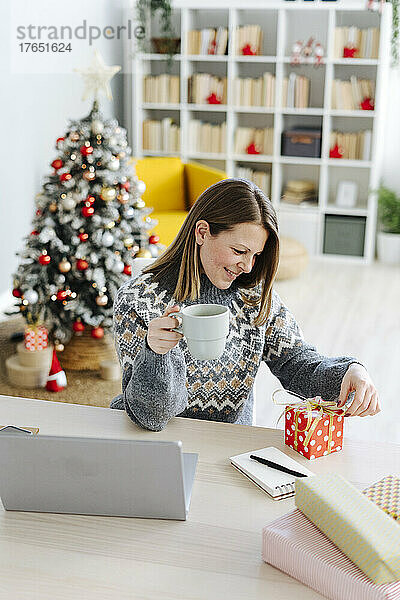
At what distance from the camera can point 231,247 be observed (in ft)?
5.29

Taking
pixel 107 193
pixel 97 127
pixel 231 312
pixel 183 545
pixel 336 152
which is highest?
pixel 97 127

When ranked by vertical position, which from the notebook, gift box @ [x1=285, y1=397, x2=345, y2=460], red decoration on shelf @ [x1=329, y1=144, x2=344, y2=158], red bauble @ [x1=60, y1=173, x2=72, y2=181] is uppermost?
red decoration on shelf @ [x1=329, y1=144, x2=344, y2=158]

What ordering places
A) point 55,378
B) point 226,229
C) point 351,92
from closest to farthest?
point 226,229 → point 55,378 → point 351,92

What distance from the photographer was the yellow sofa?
4.76 meters

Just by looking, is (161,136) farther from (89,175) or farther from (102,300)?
(102,300)

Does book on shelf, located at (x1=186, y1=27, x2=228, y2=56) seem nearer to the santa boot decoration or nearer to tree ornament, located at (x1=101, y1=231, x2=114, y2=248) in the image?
tree ornament, located at (x1=101, y1=231, x2=114, y2=248)

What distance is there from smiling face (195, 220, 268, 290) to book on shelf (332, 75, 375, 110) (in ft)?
13.0

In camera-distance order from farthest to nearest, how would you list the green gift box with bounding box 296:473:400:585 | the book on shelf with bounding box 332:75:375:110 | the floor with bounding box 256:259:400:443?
the book on shelf with bounding box 332:75:375:110 → the floor with bounding box 256:259:400:443 → the green gift box with bounding box 296:473:400:585

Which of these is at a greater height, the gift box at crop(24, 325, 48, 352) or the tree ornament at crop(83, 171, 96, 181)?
the tree ornament at crop(83, 171, 96, 181)

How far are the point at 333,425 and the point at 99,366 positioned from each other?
90.5 inches

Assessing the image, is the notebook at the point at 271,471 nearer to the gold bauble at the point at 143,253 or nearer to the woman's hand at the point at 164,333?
the woman's hand at the point at 164,333

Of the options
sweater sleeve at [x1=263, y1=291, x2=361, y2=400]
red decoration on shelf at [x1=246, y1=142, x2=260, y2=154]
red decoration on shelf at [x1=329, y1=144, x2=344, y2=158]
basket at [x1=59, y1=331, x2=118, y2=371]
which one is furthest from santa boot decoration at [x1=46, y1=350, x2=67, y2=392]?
red decoration on shelf at [x1=329, y1=144, x2=344, y2=158]

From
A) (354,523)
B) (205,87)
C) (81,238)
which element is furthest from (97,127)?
(354,523)

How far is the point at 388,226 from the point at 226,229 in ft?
13.6
